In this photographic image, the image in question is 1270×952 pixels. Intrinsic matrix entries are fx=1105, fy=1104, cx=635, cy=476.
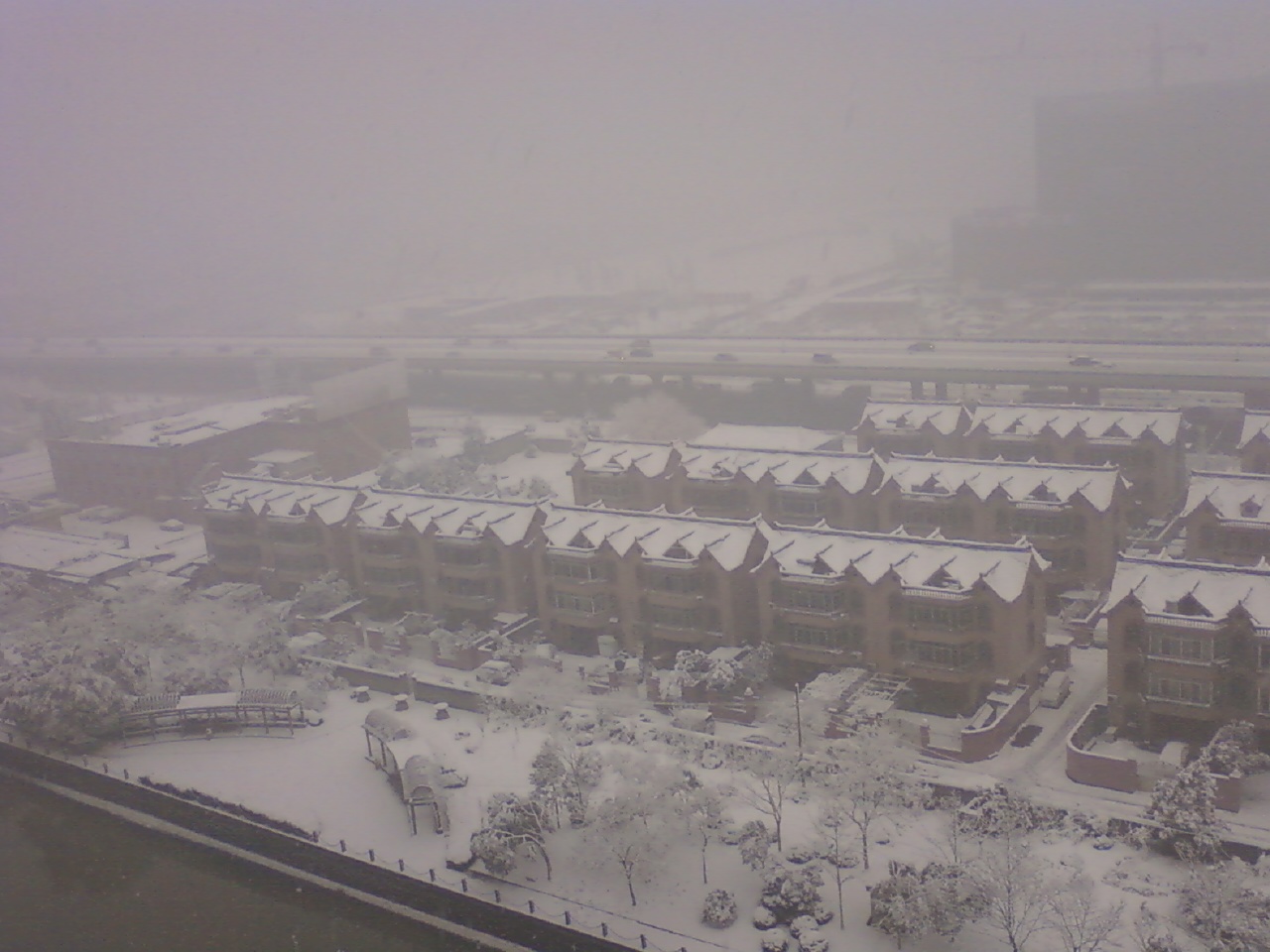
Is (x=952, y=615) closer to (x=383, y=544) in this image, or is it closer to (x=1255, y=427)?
(x=1255, y=427)

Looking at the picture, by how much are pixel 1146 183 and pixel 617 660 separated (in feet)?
343

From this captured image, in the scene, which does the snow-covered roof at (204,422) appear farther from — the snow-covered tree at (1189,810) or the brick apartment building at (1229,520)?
the snow-covered tree at (1189,810)

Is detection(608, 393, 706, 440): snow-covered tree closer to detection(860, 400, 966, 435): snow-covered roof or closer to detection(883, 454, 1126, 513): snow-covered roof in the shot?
detection(860, 400, 966, 435): snow-covered roof

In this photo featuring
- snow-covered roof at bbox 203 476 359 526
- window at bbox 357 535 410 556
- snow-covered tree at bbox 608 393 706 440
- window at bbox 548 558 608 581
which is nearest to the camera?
window at bbox 548 558 608 581

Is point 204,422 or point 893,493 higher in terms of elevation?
point 204,422

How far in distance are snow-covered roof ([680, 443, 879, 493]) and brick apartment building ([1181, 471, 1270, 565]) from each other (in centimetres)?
1778

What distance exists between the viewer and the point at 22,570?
74312mm

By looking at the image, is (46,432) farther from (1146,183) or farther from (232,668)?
(1146,183)

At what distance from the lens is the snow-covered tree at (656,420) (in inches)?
4124

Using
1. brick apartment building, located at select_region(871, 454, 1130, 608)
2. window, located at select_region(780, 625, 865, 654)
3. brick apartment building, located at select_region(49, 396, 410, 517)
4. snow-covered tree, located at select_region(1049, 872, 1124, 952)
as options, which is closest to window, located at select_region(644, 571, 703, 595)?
window, located at select_region(780, 625, 865, 654)

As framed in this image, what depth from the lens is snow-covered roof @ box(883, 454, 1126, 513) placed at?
61062 millimetres

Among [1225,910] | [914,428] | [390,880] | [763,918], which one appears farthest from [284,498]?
[1225,910]

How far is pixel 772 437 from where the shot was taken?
8988cm

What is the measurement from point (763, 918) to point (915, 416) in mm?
51113
